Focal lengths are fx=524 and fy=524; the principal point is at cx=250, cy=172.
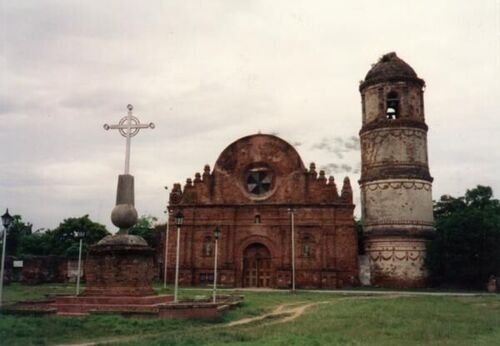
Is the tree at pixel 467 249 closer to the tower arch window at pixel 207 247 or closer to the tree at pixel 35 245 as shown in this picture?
the tower arch window at pixel 207 247

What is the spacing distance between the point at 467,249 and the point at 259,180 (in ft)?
50.0

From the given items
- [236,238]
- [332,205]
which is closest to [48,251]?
[236,238]

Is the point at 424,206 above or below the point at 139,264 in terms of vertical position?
above

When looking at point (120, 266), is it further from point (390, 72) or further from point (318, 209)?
point (390, 72)

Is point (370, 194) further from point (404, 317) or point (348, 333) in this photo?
point (348, 333)

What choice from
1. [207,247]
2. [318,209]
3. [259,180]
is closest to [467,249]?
[318,209]

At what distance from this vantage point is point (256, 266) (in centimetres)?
3803

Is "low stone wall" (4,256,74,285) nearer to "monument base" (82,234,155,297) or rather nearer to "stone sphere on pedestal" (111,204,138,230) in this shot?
"stone sphere on pedestal" (111,204,138,230)

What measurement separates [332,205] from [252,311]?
2027cm

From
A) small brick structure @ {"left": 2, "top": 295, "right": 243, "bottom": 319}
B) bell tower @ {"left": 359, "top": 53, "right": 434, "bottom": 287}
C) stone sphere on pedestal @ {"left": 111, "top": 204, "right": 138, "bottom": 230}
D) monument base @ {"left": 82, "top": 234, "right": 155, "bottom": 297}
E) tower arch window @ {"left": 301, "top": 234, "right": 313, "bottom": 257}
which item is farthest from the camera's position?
tower arch window @ {"left": 301, "top": 234, "right": 313, "bottom": 257}

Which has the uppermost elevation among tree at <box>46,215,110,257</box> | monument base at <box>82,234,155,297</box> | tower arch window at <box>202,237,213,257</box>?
tree at <box>46,215,110,257</box>

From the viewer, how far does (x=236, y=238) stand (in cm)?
3825

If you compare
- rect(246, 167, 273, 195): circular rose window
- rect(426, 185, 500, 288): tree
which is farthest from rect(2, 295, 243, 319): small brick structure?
rect(246, 167, 273, 195): circular rose window

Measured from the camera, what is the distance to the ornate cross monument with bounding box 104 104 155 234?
1917cm
